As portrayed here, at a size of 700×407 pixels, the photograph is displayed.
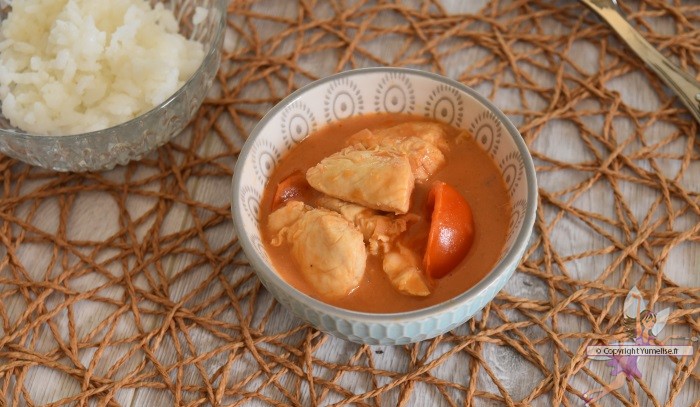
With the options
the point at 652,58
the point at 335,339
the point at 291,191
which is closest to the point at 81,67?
the point at 291,191

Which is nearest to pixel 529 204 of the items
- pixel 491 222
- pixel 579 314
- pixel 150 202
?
pixel 491 222

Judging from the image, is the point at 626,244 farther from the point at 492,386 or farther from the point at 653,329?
the point at 492,386

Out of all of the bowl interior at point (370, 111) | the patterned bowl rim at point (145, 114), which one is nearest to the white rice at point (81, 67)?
the patterned bowl rim at point (145, 114)

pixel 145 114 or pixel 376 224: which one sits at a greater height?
pixel 145 114

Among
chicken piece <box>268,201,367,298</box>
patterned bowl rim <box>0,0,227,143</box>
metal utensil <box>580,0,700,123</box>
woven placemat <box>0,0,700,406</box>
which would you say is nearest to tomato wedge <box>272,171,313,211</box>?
chicken piece <box>268,201,367,298</box>

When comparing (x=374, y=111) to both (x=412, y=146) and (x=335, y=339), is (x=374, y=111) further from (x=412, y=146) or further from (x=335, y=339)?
(x=335, y=339)

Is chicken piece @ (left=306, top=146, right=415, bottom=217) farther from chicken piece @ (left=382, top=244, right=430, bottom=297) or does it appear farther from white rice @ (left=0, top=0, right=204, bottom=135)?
white rice @ (left=0, top=0, right=204, bottom=135)
